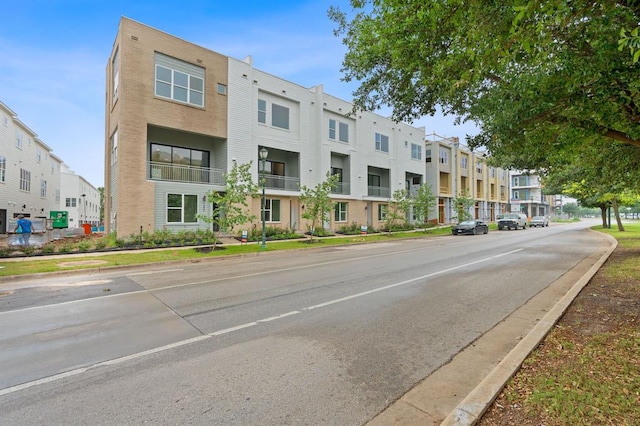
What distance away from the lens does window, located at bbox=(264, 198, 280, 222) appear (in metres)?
25.4

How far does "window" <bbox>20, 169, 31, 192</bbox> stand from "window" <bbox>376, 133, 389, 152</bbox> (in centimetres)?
3652

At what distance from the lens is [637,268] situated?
978cm

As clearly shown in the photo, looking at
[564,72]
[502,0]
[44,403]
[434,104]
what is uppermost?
[434,104]

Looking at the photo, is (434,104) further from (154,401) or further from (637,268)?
(154,401)

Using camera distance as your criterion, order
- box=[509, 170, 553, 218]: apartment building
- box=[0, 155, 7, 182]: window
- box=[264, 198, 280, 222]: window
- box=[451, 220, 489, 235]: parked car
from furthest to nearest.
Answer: box=[509, 170, 553, 218]: apartment building → box=[451, 220, 489, 235]: parked car → box=[0, 155, 7, 182]: window → box=[264, 198, 280, 222]: window

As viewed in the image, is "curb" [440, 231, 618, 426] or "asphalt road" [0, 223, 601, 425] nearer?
"curb" [440, 231, 618, 426]

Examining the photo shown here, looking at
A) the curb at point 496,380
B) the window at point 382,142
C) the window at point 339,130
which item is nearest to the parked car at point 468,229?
the window at point 382,142

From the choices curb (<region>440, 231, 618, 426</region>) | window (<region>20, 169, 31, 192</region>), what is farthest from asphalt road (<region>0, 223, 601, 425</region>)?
window (<region>20, 169, 31, 192</region>)

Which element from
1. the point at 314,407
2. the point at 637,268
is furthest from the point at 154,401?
the point at 637,268

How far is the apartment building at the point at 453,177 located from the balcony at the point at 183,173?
29.5 metres

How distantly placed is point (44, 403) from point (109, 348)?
54.2 inches

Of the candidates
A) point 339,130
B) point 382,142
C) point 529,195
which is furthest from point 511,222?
point 529,195

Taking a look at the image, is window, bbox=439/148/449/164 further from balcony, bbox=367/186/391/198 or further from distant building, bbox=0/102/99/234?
distant building, bbox=0/102/99/234

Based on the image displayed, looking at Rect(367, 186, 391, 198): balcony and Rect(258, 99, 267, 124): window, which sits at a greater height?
Rect(258, 99, 267, 124): window
